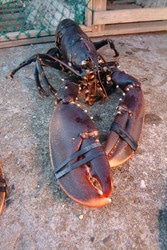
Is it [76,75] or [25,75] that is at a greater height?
[76,75]

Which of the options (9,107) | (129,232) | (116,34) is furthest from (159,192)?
(116,34)

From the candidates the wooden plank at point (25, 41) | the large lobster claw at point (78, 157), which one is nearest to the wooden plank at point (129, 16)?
the wooden plank at point (25, 41)

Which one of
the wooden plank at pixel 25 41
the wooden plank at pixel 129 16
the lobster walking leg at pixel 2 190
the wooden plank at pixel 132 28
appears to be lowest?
the lobster walking leg at pixel 2 190

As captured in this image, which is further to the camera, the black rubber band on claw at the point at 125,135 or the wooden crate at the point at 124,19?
the wooden crate at the point at 124,19

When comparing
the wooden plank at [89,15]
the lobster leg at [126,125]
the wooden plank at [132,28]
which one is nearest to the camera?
the lobster leg at [126,125]

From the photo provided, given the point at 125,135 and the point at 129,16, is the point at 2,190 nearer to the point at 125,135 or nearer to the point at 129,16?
the point at 125,135

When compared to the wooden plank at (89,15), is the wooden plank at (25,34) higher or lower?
lower

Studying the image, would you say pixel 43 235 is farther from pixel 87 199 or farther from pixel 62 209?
pixel 87 199

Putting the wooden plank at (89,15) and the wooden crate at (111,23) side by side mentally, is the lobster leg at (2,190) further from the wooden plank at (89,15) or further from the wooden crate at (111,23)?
the wooden plank at (89,15)
